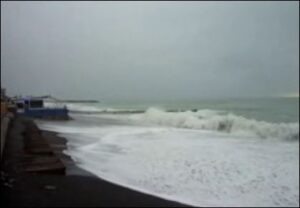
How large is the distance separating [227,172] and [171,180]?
2.13 m

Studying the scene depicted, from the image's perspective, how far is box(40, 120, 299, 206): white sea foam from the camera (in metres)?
10.2

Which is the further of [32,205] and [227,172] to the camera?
[227,172]

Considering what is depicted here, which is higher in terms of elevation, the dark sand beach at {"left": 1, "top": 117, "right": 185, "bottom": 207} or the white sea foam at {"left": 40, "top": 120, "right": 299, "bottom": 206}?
the dark sand beach at {"left": 1, "top": 117, "right": 185, "bottom": 207}

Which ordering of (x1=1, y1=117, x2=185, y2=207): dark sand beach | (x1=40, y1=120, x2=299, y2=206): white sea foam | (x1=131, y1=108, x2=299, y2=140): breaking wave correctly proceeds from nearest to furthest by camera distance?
(x1=1, y1=117, x2=185, y2=207): dark sand beach < (x1=40, y1=120, x2=299, y2=206): white sea foam < (x1=131, y1=108, x2=299, y2=140): breaking wave

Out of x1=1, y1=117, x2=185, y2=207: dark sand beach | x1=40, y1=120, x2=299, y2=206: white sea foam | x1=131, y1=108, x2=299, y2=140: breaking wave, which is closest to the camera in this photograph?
x1=1, y1=117, x2=185, y2=207: dark sand beach

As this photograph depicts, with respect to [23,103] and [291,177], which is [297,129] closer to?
[291,177]

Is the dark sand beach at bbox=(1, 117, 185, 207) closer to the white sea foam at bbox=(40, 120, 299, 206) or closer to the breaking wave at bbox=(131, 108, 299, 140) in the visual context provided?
the white sea foam at bbox=(40, 120, 299, 206)

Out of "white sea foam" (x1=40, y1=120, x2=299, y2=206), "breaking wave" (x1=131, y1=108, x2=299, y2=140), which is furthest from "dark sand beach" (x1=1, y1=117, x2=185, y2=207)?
"breaking wave" (x1=131, y1=108, x2=299, y2=140)

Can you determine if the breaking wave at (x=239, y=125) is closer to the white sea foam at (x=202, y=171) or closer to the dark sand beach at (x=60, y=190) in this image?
the white sea foam at (x=202, y=171)

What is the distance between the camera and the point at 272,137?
2758cm

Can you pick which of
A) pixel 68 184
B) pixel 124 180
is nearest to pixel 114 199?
pixel 68 184

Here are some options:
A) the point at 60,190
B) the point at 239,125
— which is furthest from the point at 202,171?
the point at 239,125

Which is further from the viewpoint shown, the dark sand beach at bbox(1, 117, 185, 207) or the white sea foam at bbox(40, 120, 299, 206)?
the white sea foam at bbox(40, 120, 299, 206)

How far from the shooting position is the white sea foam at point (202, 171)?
10.2 metres
